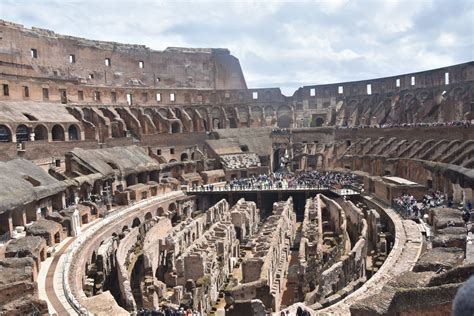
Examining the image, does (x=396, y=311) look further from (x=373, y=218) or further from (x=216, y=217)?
(x=216, y=217)

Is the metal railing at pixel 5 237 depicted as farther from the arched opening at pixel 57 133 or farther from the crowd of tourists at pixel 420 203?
the crowd of tourists at pixel 420 203

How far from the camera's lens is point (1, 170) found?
25.3 meters

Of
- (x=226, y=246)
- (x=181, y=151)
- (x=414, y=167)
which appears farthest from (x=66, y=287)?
(x=181, y=151)

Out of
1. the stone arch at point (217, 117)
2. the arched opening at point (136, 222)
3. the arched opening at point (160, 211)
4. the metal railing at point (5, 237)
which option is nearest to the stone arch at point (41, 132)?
the arched opening at point (160, 211)

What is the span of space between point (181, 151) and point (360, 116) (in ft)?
74.1

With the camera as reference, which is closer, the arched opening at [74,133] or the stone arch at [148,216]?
the stone arch at [148,216]

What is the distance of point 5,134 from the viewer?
33.5m

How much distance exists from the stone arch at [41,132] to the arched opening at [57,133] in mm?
1888

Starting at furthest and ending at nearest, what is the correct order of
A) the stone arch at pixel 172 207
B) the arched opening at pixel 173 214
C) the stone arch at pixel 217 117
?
1. the stone arch at pixel 217 117
2. the stone arch at pixel 172 207
3. the arched opening at pixel 173 214

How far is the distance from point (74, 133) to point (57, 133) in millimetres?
2047

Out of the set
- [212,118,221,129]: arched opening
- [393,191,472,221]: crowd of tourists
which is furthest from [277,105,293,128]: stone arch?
[393,191,472,221]: crowd of tourists

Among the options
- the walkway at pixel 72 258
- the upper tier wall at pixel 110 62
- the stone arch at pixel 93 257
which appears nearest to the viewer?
the walkway at pixel 72 258

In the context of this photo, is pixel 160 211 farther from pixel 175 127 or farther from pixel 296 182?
pixel 175 127

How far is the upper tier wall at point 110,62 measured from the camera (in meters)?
43.5
